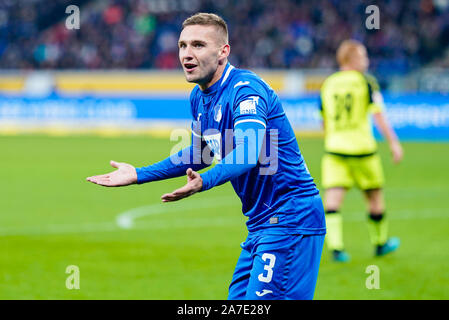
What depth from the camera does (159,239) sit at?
10555mm

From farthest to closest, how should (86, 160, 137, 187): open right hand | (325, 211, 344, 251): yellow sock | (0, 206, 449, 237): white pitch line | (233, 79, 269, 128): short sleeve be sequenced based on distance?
(0, 206, 449, 237): white pitch line < (325, 211, 344, 251): yellow sock < (86, 160, 137, 187): open right hand < (233, 79, 269, 128): short sleeve

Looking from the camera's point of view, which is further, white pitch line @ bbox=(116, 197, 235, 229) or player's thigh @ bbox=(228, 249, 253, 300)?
white pitch line @ bbox=(116, 197, 235, 229)

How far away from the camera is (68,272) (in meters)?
8.34

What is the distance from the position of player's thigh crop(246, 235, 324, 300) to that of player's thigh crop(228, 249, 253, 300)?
0.38 ft

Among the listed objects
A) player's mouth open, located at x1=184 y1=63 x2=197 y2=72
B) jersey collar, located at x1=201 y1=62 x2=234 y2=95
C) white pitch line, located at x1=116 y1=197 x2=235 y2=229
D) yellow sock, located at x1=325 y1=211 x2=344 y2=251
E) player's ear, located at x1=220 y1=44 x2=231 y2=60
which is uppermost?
player's ear, located at x1=220 y1=44 x2=231 y2=60

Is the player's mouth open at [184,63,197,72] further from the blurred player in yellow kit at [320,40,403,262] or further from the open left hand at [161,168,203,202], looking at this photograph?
the blurred player in yellow kit at [320,40,403,262]

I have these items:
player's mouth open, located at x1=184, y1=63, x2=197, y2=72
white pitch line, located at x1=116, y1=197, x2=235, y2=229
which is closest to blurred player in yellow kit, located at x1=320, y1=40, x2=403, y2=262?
white pitch line, located at x1=116, y1=197, x2=235, y2=229

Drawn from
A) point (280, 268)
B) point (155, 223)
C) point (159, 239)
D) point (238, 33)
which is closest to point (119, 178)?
point (280, 268)

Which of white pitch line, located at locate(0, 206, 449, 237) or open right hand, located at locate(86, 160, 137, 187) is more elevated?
open right hand, located at locate(86, 160, 137, 187)

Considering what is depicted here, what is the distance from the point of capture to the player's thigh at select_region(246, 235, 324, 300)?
181 inches

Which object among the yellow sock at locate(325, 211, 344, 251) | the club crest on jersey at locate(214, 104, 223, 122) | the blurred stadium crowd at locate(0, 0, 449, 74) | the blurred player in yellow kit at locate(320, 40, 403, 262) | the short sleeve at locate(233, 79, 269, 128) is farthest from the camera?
the blurred stadium crowd at locate(0, 0, 449, 74)

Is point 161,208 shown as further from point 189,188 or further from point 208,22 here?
point 189,188

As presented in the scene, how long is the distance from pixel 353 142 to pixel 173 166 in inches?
185
